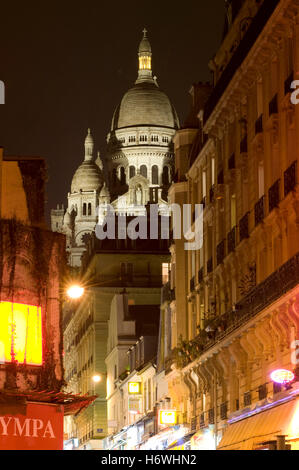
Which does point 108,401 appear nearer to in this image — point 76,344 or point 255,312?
point 76,344

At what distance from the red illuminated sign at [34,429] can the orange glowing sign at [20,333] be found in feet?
5.94

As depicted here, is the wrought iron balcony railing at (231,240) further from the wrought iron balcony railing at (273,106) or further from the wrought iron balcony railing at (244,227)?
the wrought iron balcony railing at (273,106)

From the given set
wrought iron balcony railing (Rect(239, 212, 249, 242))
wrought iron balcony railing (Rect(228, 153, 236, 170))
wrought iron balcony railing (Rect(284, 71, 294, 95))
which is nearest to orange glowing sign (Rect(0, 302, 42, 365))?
wrought iron balcony railing (Rect(284, 71, 294, 95))

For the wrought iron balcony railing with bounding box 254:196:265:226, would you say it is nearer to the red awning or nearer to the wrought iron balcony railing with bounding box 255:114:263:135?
the wrought iron balcony railing with bounding box 255:114:263:135

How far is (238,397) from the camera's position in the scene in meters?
48.0

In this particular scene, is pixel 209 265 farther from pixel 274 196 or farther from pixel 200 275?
pixel 274 196

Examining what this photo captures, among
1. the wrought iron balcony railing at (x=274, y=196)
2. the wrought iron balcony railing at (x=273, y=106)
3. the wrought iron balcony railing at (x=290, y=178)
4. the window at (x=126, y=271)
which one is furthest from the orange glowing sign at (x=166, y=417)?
the window at (x=126, y=271)

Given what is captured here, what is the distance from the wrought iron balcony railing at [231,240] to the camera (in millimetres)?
49719

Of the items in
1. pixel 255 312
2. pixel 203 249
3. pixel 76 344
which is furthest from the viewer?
pixel 76 344

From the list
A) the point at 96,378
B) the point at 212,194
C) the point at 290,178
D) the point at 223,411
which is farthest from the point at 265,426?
the point at 96,378

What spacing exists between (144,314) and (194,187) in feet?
120

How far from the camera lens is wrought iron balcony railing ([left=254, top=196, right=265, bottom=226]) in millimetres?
43375

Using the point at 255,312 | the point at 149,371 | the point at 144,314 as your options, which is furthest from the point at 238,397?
the point at 144,314

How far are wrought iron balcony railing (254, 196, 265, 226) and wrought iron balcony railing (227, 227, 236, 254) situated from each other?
15.9 feet
